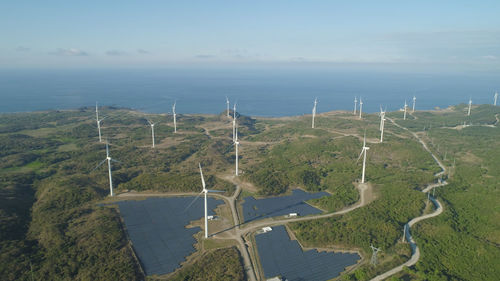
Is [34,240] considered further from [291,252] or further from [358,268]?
[358,268]

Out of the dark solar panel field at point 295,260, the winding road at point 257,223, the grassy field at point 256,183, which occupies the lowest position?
the dark solar panel field at point 295,260

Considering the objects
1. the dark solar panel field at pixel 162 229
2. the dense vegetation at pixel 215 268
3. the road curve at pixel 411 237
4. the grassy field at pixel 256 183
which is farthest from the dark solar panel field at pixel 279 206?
the road curve at pixel 411 237

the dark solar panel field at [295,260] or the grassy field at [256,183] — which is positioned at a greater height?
the grassy field at [256,183]

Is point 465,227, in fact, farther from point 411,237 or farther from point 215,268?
point 215,268

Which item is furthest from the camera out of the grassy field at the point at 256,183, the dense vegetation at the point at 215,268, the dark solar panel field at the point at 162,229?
the dark solar panel field at the point at 162,229

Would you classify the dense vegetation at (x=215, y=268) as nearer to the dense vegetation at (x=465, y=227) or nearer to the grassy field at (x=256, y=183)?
the grassy field at (x=256, y=183)

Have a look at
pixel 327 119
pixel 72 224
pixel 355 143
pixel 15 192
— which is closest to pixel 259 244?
pixel 72 224

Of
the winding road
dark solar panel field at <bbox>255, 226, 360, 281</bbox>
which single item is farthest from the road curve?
dark solar panel field at <bbox>255, 226, 360, 281</bbox>
